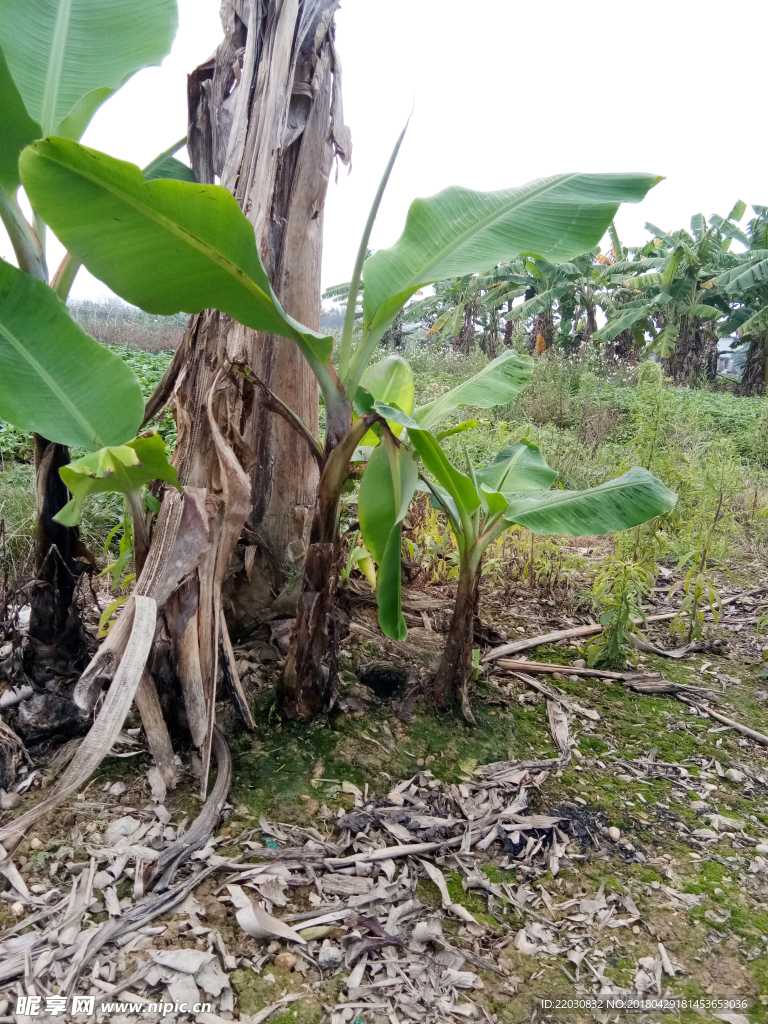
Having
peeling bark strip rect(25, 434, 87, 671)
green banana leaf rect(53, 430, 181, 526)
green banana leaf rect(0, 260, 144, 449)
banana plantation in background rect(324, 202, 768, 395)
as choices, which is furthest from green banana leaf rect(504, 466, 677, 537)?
banana plantation in background rect(324, 202, 768, 395)

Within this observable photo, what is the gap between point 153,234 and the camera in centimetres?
129

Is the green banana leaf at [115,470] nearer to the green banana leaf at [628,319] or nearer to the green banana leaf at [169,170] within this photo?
the green banana leaf at [169,170]

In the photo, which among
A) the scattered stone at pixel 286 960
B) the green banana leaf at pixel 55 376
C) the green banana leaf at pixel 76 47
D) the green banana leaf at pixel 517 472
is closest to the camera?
the scattered stone at pixel 286 960

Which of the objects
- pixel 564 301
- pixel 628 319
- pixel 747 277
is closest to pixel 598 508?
pixel 747 277

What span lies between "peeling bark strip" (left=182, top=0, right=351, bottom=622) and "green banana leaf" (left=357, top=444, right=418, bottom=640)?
410 millimetres

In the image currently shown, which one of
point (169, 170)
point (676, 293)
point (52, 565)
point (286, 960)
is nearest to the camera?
point (286, 960)

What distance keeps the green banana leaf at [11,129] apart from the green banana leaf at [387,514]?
1.12 m

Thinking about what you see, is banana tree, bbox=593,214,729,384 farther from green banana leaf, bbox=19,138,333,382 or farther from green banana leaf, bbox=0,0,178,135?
green banana leaf, bbox=19,138,333,382

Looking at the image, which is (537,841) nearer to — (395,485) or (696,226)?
(395,485)

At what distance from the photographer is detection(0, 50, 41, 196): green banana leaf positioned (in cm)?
133

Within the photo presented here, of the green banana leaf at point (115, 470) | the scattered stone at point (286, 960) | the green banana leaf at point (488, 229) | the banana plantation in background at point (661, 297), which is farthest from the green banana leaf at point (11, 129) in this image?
the banana plantation in background at point (661, 297)

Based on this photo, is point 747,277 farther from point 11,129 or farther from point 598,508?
point 11,129

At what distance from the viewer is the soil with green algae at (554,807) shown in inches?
45.2

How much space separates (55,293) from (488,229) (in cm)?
115
